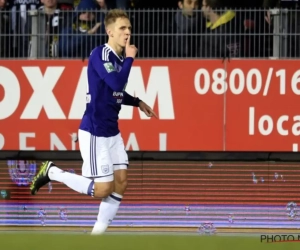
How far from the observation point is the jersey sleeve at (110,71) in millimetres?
10914

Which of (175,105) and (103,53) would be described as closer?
(103,53)

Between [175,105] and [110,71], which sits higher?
[110,71]

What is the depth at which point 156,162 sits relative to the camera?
42.4 ft

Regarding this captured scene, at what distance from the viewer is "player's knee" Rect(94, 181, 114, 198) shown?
1118 centimetres

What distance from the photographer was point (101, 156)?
11180mm

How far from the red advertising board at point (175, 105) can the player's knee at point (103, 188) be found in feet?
13.5

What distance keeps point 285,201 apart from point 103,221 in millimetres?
2379

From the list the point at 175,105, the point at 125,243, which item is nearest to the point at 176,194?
the point at 175,105

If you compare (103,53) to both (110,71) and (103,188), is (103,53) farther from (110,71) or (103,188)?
(103,188)

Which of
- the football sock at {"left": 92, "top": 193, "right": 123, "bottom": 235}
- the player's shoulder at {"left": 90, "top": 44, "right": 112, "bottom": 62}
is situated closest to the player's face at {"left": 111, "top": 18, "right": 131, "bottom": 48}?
the player's shoulder at {"left": 90, "top": 44, "right": 112, "bottom": 62}

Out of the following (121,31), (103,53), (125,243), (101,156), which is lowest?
(125,243)

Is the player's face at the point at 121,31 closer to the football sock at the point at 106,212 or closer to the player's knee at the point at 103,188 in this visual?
the player's knee at the point at 103,188

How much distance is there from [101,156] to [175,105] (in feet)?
14.1

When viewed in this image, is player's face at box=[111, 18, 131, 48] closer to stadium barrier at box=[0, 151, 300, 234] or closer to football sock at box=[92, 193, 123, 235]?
football sock at box=[92, 193, 123, 235]
